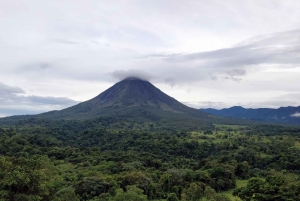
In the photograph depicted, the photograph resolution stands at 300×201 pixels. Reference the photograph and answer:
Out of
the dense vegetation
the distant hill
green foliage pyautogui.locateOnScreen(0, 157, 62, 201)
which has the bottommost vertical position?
the dense vegetation

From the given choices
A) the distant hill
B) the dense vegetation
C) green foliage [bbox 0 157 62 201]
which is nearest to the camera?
green foliage [bbox 0 157 62 201]

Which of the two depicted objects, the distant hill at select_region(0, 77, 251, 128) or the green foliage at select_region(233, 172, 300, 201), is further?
the distant hill at select_region(0, 77, 251, 128)

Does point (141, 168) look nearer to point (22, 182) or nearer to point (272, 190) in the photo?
point (272, 190)

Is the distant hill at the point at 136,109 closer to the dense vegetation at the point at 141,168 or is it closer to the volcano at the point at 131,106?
the volcano at the point at 131,106

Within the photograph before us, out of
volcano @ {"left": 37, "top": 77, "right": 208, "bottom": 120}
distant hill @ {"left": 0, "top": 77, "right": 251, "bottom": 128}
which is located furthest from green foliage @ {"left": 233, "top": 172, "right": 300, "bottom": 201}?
volcano @ {"left": 37, "top": 77, "right": 208, "bottom": 120}

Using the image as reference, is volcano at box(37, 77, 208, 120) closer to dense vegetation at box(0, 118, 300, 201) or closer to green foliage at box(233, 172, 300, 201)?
dense vegetation at box(0, 118, 300, 201)

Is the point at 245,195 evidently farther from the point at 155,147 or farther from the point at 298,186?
the point at 155,147

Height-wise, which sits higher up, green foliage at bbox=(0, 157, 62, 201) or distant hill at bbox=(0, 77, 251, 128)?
distant hill at bbox=(0, 77, 251, 128)
